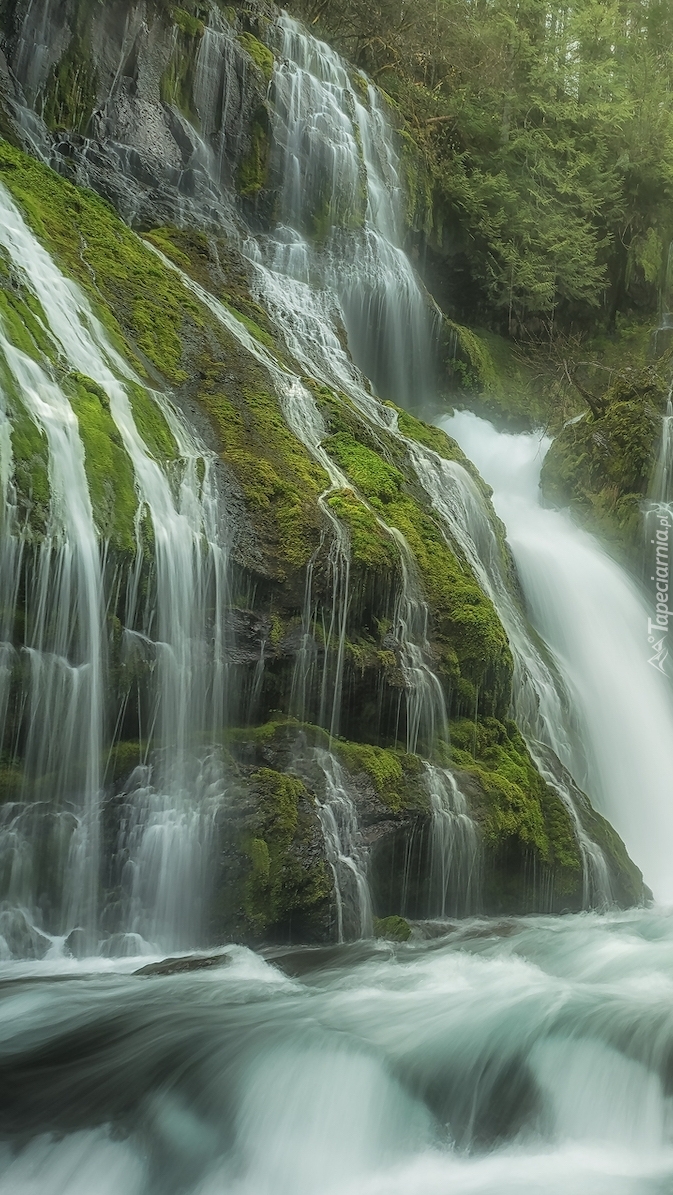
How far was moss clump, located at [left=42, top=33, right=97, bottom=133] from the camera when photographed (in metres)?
11.9

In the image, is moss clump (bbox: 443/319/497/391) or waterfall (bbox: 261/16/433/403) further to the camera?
moss clump (bbox: 443/319/497/391)

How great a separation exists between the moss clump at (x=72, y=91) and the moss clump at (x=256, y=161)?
8.91 ft

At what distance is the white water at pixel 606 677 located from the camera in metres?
9.79

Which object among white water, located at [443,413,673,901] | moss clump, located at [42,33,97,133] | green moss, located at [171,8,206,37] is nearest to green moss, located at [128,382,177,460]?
white water, located at [443,413,673,901]

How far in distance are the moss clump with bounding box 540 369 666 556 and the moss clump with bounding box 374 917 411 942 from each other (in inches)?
360

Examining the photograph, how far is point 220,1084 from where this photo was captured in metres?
4.19

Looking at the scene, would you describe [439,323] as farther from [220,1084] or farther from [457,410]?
[220,1084]

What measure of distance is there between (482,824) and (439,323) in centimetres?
1204

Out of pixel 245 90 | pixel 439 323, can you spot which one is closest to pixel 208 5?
pixel 245 90

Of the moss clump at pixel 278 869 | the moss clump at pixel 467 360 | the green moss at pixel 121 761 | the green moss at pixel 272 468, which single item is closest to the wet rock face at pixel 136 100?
the green moss at pixel 272 468

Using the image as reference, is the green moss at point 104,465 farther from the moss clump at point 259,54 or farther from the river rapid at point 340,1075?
the moss clump at point 259,54

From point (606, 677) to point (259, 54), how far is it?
11.4 m

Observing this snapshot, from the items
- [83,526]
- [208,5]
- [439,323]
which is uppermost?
[208,5]

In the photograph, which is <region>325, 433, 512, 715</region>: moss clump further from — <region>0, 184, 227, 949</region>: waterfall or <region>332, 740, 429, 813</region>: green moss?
<region>0, 184, 227, 949</region>: waterfall
